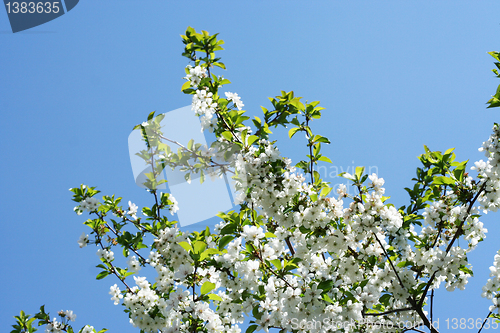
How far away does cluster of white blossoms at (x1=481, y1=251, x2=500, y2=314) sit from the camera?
150 inches

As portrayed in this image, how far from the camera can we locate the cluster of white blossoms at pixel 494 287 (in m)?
3.82

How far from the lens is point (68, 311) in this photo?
494cm

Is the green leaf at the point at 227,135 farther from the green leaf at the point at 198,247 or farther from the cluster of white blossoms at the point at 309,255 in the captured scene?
the green leaf at the point at 198,247

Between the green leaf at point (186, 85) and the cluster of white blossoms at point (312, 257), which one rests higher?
the green leaf at point (186, 85)

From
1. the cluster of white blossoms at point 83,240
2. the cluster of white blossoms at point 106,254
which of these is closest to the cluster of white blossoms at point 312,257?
the cluster of white blossoms at point 106,254

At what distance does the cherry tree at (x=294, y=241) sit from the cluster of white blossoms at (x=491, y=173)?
0.04ft

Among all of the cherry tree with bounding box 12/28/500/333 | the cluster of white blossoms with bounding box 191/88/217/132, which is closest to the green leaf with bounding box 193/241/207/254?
the cherry tree with bounding box 12/28/500/333

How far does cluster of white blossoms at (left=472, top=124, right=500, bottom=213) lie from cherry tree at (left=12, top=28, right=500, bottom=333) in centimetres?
1

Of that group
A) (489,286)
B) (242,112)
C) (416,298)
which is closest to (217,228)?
(242,112)

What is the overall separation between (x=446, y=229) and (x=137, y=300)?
4.01m

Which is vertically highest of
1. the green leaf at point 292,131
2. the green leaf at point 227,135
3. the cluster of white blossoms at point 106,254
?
the green leaf at point 227,135

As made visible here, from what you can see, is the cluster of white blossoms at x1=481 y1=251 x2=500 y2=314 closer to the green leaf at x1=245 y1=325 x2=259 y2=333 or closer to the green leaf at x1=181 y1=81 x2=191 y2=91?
the green leaf at x1=245 y1=325 x2=259 y2=333

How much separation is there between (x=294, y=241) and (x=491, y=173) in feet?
7.27

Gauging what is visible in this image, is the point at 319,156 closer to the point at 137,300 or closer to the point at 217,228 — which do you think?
the point at 217,228
